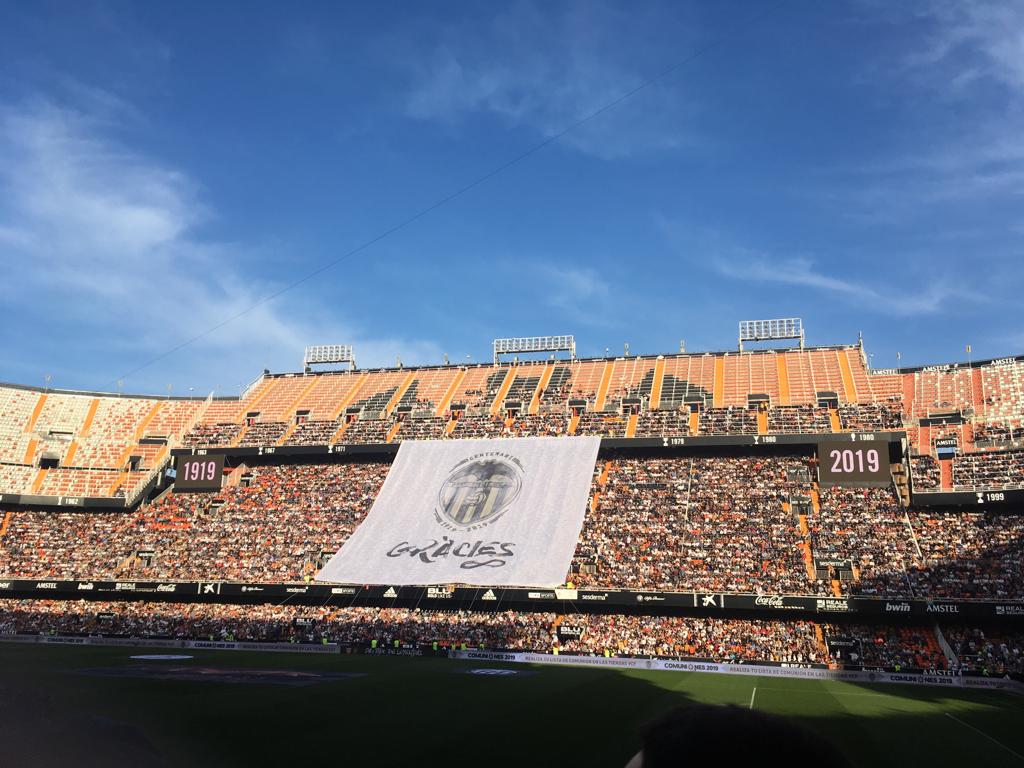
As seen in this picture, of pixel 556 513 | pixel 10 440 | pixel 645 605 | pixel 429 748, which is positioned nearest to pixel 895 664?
pixel 645 605

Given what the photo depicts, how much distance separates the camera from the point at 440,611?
2249 inches

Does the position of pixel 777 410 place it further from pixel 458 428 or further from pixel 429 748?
pixel 429 748

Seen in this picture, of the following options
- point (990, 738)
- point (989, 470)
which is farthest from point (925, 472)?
point (990, 738)

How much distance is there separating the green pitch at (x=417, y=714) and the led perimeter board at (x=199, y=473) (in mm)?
30298

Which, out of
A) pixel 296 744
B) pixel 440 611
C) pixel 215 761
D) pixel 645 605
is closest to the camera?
pixel 215 761

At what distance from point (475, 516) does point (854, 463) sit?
29192 mm

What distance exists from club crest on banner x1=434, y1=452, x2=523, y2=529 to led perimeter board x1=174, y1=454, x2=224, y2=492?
22.4 m

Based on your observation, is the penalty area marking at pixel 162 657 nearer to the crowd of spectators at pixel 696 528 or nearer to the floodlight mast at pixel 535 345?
the crowd of spectators at pixel 696 528

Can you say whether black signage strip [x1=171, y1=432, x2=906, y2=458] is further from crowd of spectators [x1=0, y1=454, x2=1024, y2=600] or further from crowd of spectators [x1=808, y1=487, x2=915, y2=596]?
crowd of spectators [x1=808, y1=487, x2=915, y2=596]

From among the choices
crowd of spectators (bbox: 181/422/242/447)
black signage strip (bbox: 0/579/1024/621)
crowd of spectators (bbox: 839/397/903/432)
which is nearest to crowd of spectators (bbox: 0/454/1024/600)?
black signage strip (bbox: 0/579/1024/621)

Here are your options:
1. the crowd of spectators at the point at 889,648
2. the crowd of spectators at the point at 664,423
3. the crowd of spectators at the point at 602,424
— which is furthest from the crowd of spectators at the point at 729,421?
the crowd of spectators at the point at 889,648

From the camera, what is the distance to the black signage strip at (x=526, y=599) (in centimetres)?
4766

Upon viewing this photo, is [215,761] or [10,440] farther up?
[10,440]

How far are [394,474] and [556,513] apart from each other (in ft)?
51.7
